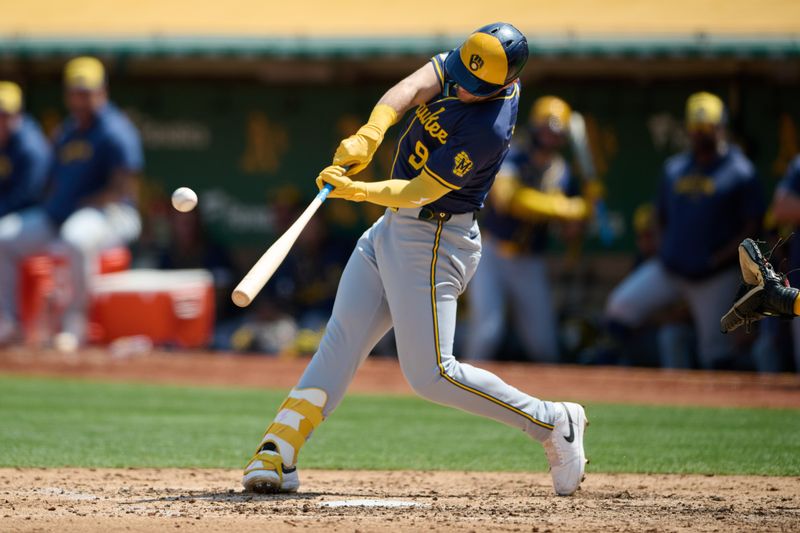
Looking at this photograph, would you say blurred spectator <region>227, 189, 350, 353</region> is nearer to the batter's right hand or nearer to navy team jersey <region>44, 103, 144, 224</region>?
navy team jersey <region>44, 103, 144, 224</region>

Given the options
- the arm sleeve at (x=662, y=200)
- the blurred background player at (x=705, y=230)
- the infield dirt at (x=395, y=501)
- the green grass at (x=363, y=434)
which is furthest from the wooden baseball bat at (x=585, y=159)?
the infield dirt at (x=395, y=501)

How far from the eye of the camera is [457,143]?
4.41m

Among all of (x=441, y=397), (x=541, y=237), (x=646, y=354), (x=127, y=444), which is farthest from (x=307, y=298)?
(x=441, y=397)

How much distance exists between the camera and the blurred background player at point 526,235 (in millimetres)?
9234

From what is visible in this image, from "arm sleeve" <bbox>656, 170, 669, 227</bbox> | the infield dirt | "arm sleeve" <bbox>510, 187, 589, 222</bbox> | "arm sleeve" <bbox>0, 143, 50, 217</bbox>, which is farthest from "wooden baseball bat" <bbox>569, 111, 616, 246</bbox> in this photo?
the infield dirt

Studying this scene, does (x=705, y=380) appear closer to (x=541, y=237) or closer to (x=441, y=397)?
(x=541, y=237)

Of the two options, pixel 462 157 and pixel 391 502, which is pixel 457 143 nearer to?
pixel 462 157

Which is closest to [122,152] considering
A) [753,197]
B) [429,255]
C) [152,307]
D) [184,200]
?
[152,307]

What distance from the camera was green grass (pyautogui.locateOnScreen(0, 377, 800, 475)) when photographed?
5.59m

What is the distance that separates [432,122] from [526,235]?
15.9ft

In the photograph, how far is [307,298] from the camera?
34.3ft

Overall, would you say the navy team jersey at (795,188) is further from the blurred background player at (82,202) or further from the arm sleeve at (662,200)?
the blurred background player at (82,202)

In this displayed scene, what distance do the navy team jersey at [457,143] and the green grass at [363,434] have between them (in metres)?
1.48

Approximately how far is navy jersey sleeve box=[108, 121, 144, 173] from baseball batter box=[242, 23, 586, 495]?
5258 millimetres
